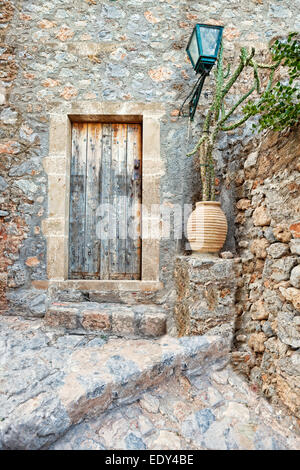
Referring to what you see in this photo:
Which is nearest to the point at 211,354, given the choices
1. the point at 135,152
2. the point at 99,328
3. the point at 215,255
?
the point at 215,255

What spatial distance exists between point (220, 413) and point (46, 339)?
1.32 m

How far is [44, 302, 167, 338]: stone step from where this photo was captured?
2.11 metres

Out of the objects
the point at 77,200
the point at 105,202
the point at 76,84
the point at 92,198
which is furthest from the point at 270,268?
the point at 76,84

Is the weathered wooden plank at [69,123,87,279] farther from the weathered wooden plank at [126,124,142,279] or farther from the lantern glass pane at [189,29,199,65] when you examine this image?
the lantern glass pane at [189,29,199,65]

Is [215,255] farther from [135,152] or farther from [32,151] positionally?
[32,151]

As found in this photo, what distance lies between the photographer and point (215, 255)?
2.04 metres

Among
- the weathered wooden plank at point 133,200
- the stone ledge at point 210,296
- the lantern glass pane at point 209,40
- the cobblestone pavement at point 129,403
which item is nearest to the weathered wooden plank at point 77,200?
the weathered wooden plank at point 133,200

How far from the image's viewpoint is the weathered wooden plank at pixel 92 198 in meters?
2.53

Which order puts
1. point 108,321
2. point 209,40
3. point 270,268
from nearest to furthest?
1. point 270,268
2. point 209,40
3. point 108,321

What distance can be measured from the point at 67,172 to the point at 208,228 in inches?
56.8

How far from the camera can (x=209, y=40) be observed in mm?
1859

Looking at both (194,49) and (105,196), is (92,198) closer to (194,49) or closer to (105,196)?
(105,196)

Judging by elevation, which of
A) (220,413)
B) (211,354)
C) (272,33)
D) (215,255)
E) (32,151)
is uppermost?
(272,33)

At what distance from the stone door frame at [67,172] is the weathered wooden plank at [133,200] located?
15cm
